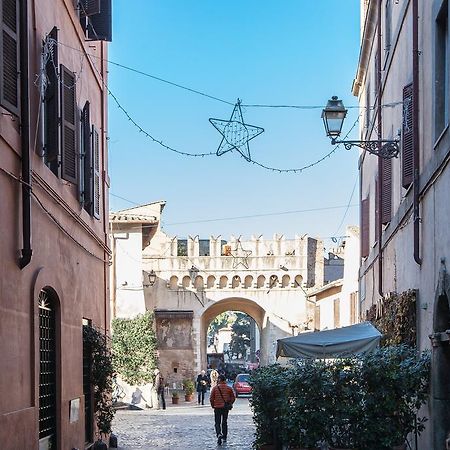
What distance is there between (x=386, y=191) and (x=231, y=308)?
1451 inches

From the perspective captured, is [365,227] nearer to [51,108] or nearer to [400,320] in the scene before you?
[400,320]

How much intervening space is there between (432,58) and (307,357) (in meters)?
4.62

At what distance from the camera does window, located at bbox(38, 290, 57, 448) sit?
11125 mm

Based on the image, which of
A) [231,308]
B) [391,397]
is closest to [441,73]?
[391,397]

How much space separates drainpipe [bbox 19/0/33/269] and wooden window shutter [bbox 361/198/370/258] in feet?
43.3

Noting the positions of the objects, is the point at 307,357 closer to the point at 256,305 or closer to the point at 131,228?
the point at 131,228

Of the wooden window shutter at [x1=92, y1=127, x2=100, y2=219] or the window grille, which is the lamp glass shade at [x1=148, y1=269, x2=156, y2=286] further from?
the window grille

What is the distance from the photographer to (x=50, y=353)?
38.3 ft

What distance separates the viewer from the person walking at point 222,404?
60.6ft

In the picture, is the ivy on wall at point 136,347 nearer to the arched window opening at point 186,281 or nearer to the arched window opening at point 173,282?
the arched window opening at point 173,282

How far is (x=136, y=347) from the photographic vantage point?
38188 mm

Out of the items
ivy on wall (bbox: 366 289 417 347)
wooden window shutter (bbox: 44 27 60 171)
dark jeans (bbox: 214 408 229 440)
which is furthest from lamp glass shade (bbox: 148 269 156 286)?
wooden window shutter (bbox: 44 27 60 171)

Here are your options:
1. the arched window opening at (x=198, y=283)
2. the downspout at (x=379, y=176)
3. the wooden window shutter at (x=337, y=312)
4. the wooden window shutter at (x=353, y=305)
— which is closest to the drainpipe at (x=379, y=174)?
the downspout at (x=379, y=176)

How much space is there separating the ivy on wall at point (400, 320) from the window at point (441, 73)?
298 centimetres
